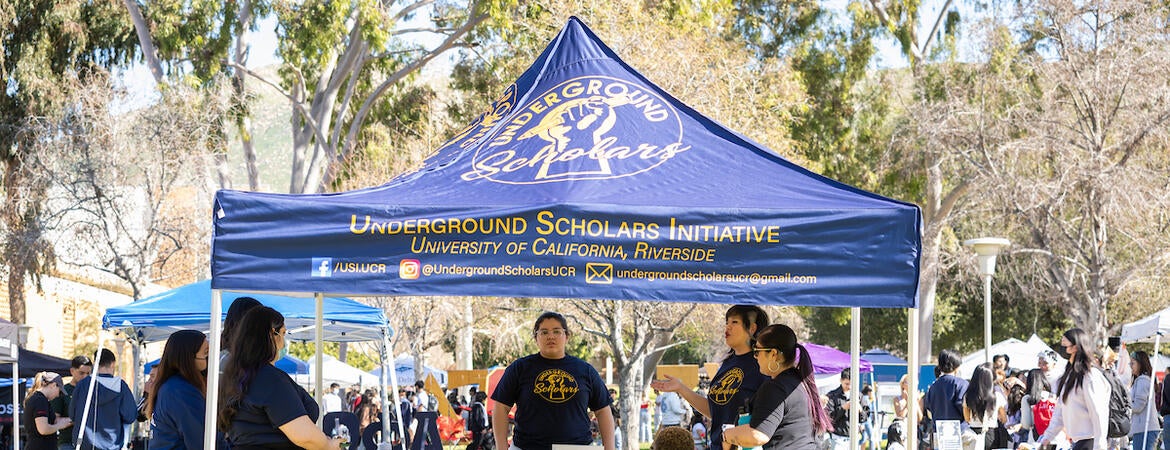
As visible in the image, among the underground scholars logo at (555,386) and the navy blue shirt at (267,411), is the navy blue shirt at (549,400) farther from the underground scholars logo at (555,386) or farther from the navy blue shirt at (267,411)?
the navy blue shirt at (267,411)

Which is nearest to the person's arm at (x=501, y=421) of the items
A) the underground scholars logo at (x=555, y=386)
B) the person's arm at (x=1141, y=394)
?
the underground scholars logo at (x=555, y=386)

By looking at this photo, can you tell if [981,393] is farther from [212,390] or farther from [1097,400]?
[212,390]

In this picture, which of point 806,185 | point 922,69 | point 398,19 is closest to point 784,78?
point 922,69

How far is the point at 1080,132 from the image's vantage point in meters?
23.6

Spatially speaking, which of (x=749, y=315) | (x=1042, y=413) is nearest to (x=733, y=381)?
(x=749, y=315)

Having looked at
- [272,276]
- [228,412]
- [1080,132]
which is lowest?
[228,412]

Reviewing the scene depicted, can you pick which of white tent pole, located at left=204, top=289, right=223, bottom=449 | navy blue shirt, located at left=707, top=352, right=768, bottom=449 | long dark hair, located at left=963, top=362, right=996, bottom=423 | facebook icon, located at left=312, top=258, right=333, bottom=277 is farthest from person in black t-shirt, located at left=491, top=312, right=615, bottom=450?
long dark hair, located at left=963, top=362, right=996, bottom=423

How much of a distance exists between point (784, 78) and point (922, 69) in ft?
16.7

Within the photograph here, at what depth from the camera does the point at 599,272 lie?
5668 mm

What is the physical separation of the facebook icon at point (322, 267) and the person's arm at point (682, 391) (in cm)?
180

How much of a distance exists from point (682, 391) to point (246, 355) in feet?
7.82

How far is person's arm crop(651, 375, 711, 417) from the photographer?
655 cm

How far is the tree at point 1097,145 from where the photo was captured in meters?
22.8

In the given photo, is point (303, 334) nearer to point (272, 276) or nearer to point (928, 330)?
point (272, 276)
